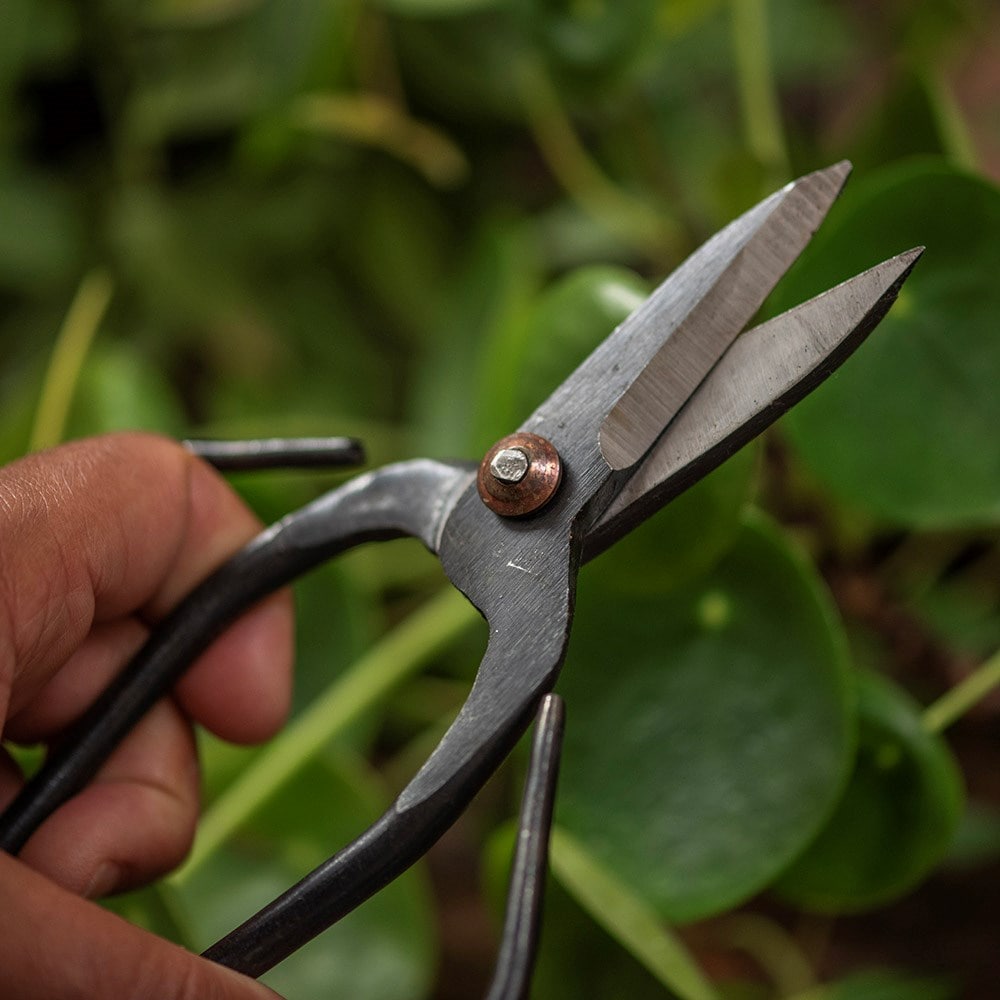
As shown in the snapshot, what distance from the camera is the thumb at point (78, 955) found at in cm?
27

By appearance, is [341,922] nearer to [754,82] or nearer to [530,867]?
[530,867]

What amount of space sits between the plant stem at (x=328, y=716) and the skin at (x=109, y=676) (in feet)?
0.18

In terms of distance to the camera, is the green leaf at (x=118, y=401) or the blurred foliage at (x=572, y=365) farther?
the green leaf at (x=118, y=401)

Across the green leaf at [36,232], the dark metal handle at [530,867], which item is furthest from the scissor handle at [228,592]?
the green leaf at [36,232]

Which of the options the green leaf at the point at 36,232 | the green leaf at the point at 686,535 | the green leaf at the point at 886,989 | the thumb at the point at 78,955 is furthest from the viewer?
the green leaf at the point at 36,232

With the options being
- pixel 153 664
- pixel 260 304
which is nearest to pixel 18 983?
pixel 153 664

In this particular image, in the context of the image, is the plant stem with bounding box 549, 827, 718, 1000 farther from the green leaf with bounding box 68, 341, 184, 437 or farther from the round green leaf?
the green leaf with bounding box 68, 341, 184, 437

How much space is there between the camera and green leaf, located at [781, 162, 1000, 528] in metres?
0.42

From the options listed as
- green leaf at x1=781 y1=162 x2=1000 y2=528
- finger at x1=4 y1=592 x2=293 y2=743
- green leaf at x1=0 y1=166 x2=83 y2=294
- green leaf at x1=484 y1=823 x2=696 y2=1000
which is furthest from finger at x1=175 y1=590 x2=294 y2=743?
green leaf at x1=0 y1=166 x2=83 y2=294

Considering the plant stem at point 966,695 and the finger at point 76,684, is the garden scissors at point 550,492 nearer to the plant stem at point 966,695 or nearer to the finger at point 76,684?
Answer: the finger at point 76,684

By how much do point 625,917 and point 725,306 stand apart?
0.74 ft

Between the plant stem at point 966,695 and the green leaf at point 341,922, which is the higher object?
the plant stem at point 966,695

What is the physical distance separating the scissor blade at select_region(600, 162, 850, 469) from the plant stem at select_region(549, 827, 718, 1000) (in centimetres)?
16

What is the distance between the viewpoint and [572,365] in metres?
0.41
